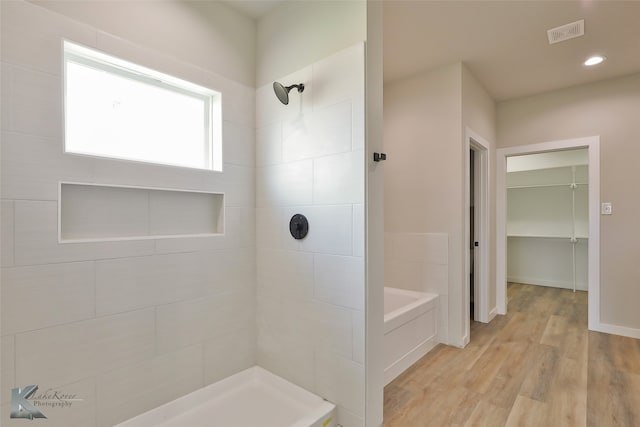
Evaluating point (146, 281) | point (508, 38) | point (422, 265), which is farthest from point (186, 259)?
point (508, 38)

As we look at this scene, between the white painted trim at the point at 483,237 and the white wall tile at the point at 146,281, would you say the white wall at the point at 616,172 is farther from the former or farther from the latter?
the white wall tile at the point at 146,281

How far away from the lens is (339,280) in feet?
5.53

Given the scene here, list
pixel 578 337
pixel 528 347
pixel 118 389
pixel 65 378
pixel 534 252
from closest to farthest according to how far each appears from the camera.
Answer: pixel 65 378, pixel 118 389, pixel 528 347, pixel 578 337, pixel 534 252

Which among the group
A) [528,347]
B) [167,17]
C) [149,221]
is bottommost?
[528,347]

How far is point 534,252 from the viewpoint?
531cm

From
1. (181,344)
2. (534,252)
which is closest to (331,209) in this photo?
(181,344)

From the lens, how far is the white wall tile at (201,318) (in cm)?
169

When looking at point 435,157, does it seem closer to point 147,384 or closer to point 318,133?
point 318,133

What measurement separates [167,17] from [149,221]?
117 cm

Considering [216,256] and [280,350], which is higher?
[216,256]

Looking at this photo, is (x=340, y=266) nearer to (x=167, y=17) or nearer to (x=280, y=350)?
(x=280, y=350)

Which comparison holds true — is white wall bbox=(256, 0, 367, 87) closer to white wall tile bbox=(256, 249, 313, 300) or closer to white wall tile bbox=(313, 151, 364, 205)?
white wall tile bbox=(313, 151, 364, 205)

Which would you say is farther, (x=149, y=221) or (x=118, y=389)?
(x=149, y=221)

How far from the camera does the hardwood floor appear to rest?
6.02 ft
